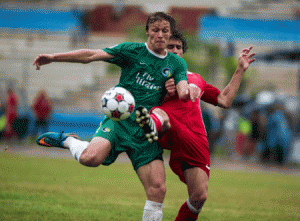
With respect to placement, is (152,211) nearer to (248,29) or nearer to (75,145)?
(75,145)

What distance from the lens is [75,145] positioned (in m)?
5.19

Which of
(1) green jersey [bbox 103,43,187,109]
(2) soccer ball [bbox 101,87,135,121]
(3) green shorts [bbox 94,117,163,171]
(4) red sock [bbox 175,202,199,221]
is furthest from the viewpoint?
(4) red sock [bbox 175,202,199,221]

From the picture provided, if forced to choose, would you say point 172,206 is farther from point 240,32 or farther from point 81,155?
point 240,32

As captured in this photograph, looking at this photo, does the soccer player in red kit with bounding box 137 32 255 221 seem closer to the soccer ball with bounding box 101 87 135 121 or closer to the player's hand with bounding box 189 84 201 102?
the player's hand with bounding box 189 84 201 102

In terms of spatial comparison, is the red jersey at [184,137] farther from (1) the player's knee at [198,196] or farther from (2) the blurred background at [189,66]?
(2) the blurred background at [189,66]

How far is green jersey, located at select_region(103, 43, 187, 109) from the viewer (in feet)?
16.8

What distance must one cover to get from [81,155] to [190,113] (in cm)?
144

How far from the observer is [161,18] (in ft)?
16.6

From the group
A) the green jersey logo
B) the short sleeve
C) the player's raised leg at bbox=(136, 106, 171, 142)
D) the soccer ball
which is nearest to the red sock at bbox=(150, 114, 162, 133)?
the player's raised leg at bbox=(136, 106, 171, 142)

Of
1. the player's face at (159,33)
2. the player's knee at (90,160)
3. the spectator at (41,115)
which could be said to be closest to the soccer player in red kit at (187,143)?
the player's face at (159,33)

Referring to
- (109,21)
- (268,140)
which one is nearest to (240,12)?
(109,21)

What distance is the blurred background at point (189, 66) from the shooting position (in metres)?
18.0

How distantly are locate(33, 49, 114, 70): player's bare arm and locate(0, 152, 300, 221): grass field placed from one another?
2.30m

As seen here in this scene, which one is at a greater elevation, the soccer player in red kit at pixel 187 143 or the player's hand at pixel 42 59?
the player's hand at pixel 42 59
